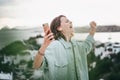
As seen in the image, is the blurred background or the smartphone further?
the smartphone

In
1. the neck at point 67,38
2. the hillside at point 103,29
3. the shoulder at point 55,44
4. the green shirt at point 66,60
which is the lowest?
the green shirt at point 66,60

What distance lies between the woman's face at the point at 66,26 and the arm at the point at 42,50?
0.11 m

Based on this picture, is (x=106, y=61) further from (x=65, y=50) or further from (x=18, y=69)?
(x=18, y=69)

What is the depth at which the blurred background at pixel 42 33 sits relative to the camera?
4465mm

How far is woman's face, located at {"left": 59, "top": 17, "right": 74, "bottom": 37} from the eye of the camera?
14.9 ft

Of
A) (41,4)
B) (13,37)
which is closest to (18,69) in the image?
(13,37)

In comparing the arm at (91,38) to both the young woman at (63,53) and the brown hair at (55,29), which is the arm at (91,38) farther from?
the brown hair at (55,29)

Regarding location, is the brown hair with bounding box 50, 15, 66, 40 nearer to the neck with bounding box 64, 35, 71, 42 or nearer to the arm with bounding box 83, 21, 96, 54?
the neck with bounding box 64, 35, 71, 42

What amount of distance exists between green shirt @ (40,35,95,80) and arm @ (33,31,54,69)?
29 mm

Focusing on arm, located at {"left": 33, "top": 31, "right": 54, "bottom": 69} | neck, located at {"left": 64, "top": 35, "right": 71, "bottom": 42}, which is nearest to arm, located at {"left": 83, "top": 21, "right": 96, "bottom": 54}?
neck, located at {"left": 64, "top": 35, "right": 71, "bottom": 42}

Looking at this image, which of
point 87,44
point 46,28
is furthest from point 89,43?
point 46,28

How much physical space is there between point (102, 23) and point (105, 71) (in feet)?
1.27

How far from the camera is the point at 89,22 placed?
452 centimetres

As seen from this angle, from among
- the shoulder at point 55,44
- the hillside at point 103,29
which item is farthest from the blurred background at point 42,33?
the shoulder at point 55,44
